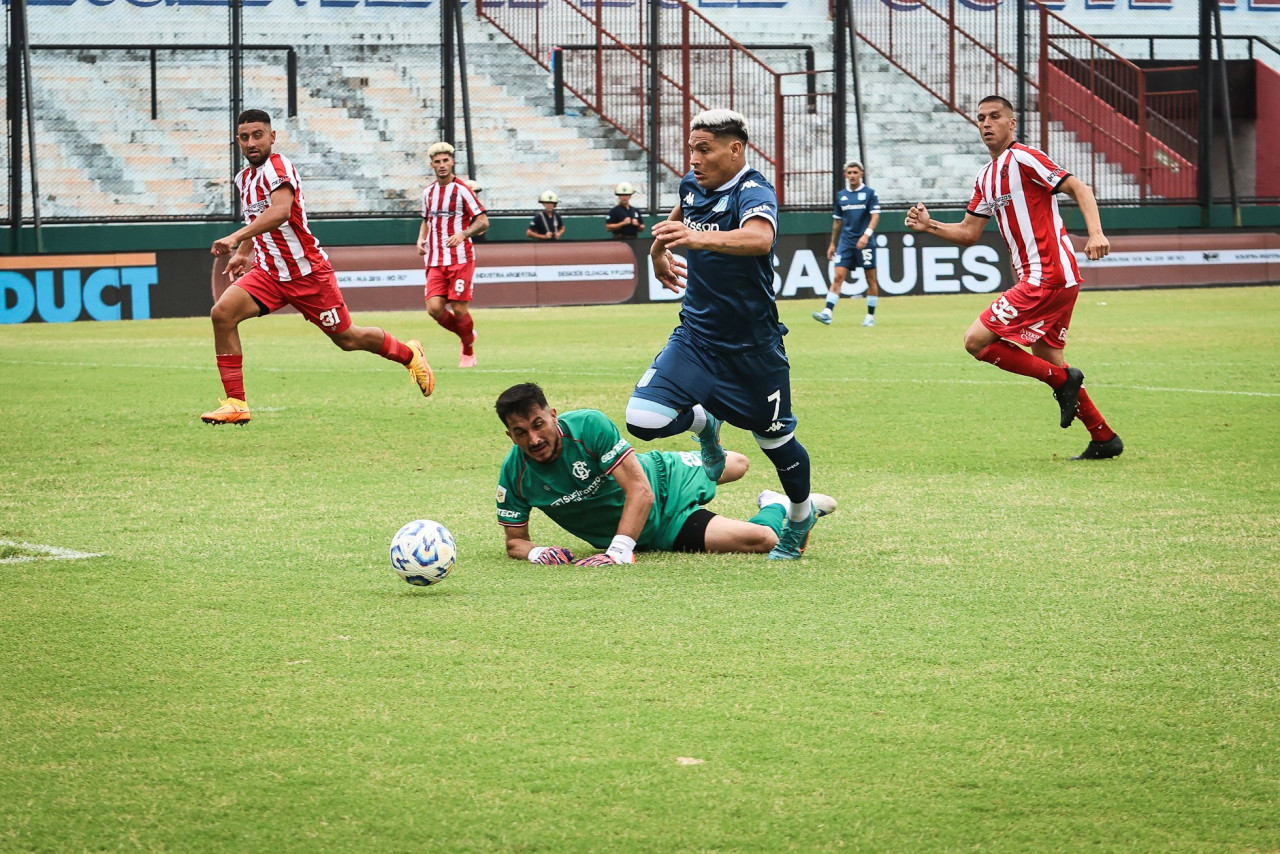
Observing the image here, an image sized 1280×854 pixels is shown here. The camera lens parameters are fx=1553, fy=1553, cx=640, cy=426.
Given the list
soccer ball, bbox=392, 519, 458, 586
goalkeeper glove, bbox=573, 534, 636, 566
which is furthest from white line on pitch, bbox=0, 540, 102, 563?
goalkeeper glove, bbox=573, 534, 636, 566

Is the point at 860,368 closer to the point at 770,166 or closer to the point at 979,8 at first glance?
the point at 770,166

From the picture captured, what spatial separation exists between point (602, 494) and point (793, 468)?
0.79 m

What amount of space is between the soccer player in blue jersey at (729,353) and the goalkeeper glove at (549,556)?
Answer: 58cm

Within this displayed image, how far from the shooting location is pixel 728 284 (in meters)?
6.34

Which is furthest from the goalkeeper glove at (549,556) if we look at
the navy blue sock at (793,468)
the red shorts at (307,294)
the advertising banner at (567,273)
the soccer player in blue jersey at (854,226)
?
the advertising banner at (567,273)

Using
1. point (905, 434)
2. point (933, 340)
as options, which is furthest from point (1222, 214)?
point (905, 434)

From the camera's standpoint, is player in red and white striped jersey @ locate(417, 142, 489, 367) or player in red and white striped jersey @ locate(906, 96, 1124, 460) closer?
player in red and white striped jersey @ locate(906, 96, 1124, 460)

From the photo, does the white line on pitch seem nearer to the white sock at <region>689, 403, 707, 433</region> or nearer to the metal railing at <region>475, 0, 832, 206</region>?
the white sock at <region>689, 403, 707, 433</region>

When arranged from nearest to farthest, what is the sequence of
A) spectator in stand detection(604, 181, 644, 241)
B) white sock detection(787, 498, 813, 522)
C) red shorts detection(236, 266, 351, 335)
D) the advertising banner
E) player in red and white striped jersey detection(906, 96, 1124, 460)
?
white sock detection(787, 498, 813, 522) → player in red and white striped jersey detection(906, 96, 1124, 460) → red shorts detection(236, 266, 351, 335) → the advertising banner → spectator in stand detection(604, 181, 644, 241)

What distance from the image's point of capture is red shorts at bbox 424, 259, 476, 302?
17.3 m

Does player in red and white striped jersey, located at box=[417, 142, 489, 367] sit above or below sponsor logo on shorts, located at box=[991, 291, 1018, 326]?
above

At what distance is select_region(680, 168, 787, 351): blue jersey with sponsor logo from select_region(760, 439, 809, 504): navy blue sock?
1.46ft

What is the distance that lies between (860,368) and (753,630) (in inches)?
421

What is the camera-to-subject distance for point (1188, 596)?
5559mm
